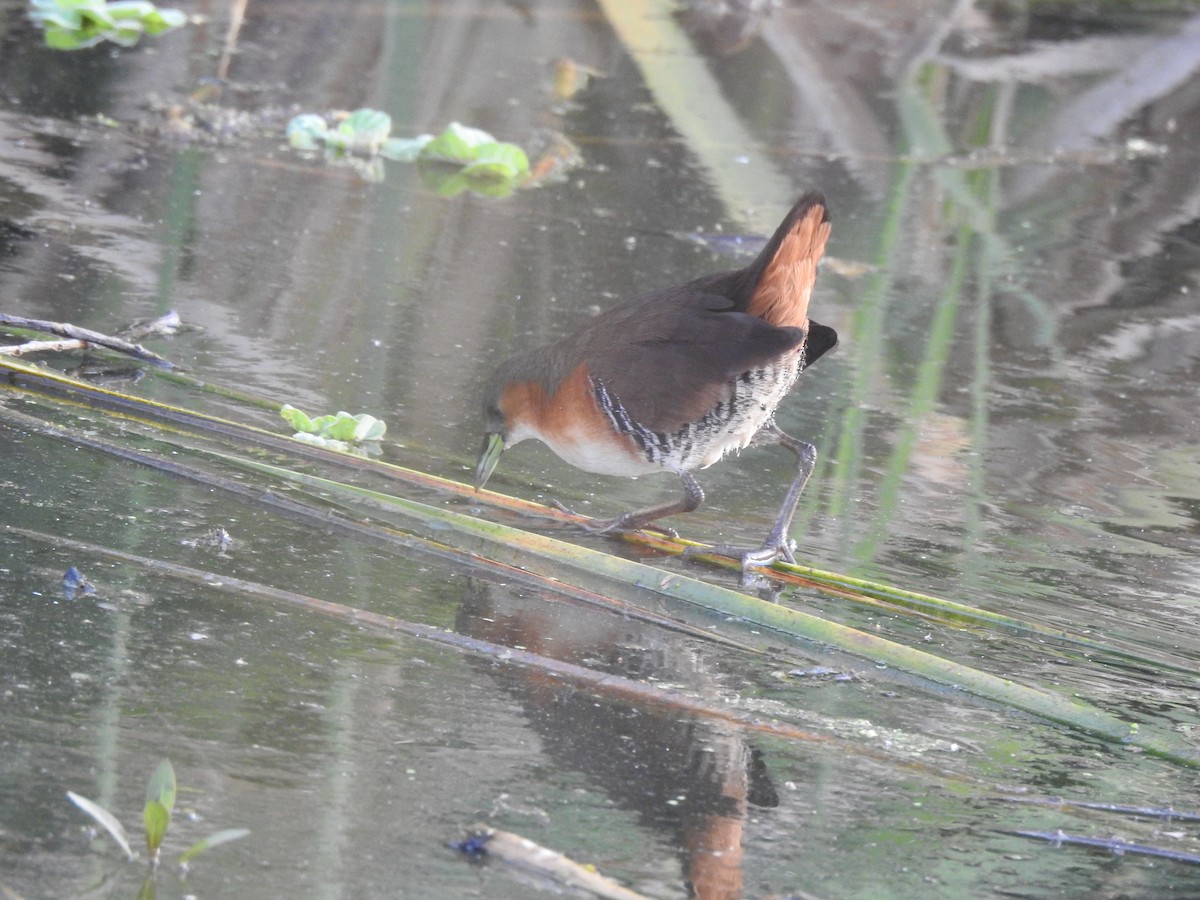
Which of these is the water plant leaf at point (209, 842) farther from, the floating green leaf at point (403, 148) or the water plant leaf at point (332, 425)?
the floating green leaf at point (403, 148)

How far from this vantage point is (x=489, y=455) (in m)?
3.96

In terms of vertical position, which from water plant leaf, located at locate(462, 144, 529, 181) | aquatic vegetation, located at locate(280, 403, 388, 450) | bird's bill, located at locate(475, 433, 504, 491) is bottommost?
aquatic vegetation, located at locate(280, 403, 388, 450)

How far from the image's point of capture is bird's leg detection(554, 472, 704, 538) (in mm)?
3787

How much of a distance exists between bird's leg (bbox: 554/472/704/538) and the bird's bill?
197 millimetres

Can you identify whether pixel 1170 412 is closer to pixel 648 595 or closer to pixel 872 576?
pixel 872 576

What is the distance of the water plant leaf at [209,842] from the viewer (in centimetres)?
210

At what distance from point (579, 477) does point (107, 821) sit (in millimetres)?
2265

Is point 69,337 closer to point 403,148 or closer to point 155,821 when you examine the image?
point 155,821

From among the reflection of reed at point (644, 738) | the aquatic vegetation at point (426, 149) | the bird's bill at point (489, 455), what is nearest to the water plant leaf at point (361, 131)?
the aquatic vegetation at point (426, 149)

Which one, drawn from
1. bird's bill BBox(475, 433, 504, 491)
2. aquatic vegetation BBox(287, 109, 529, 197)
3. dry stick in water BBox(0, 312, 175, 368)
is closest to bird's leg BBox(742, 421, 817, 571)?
bird's bill BBox(475, 433, 504, 491)

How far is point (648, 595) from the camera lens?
338 centimetres

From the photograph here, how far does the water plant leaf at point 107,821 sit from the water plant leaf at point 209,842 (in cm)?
8

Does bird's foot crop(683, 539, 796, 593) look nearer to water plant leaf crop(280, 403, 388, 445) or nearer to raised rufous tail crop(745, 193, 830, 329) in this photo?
raised rufous tail crop(745, 193, 830, 329)

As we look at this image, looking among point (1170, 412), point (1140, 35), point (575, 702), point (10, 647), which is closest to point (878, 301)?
point (1170, 412)
